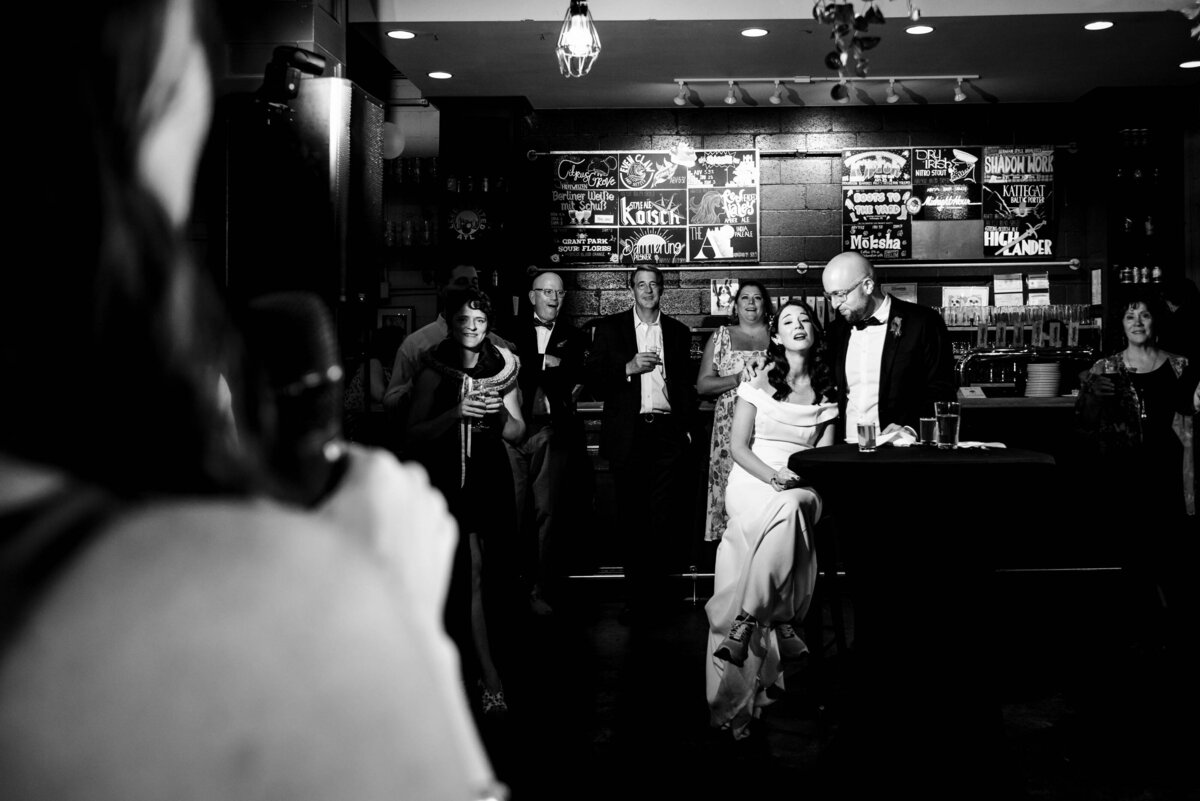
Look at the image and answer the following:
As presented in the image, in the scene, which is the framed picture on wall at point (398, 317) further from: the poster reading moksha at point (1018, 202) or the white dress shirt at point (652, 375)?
the poster reading moksha at point (1018, 202)

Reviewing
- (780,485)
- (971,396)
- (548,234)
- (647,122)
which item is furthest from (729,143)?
(780,485)

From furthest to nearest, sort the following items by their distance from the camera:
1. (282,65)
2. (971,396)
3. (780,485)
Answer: (971,396) < (780,485) < (282,65)

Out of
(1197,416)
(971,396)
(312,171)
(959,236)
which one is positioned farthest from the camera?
(959,236)

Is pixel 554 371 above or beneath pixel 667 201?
beneath

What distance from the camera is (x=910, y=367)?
4.34 meters

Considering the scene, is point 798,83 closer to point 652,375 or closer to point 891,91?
point 891,91

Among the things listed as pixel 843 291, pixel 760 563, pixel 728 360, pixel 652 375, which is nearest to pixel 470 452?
pixel 760 563

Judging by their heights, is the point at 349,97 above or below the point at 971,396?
above

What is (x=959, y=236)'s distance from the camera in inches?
302

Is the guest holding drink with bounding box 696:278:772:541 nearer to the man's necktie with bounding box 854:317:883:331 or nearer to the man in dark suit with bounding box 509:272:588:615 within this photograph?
the man in dark suit with bounding box 509:272:588:615

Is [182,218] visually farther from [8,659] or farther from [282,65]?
[282,65]

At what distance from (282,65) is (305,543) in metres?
2.78

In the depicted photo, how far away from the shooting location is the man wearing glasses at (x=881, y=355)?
4320 millimetres

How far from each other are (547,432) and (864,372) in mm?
1848
